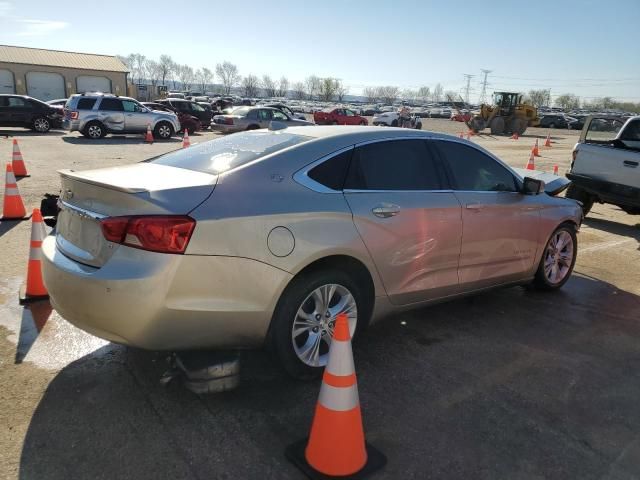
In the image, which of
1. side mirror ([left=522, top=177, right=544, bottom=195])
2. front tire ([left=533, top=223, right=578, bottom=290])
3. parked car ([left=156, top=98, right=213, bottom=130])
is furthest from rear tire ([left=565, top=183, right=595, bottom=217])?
parked car ([left=156, top=98, right=213, bottom=130])

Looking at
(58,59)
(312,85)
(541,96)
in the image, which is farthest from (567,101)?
(58,59)

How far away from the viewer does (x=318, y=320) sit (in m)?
3.42

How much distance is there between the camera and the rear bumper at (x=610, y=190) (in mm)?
8320

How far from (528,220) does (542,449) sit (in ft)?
8.02

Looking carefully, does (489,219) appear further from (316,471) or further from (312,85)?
(312,85)

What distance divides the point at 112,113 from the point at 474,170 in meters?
18.9

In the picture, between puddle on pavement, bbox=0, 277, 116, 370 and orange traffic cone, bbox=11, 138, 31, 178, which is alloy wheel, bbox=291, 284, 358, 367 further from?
orange traffic cone, bbox=11, 138, 31, 178

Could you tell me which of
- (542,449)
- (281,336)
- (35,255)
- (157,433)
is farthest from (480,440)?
(35,255)

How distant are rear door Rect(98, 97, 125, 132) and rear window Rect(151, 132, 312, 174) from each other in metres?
18.1

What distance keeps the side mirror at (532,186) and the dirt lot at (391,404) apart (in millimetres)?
1131

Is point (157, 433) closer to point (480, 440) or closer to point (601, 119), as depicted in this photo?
point (480, 440)

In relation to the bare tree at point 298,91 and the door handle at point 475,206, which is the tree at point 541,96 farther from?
the door handle at point 475,206

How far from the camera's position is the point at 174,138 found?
22.8 meters

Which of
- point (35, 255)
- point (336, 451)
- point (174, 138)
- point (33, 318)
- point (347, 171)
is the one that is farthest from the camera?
point (174, 138)
